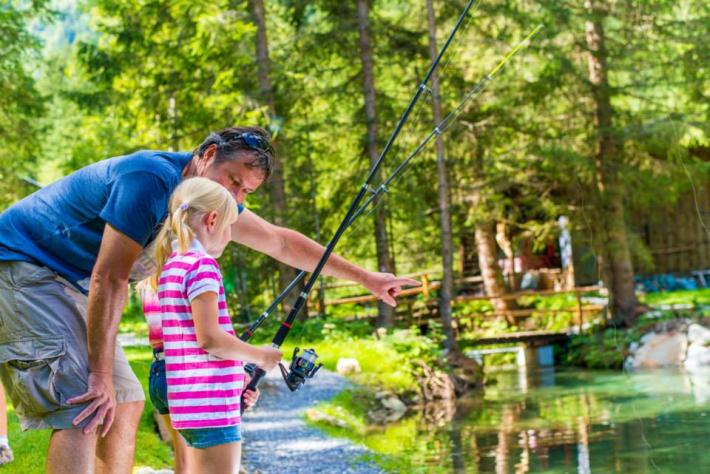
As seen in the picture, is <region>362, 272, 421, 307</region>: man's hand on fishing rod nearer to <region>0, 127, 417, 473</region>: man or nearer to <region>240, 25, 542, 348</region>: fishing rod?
<region>240, 25, 542, 348</region>: fishing rod

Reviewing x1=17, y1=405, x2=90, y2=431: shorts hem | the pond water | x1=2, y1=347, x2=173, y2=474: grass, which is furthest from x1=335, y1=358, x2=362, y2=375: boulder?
x1=17, y1=405, x2=90, y2=431: shorts hem

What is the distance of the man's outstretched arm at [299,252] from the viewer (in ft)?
12.3

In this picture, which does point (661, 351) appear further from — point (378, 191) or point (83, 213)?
point (83, 213)

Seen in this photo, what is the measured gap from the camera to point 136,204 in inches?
115

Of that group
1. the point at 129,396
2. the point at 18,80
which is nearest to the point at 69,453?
the point at 129,396

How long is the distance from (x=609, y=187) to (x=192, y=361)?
52.7ft

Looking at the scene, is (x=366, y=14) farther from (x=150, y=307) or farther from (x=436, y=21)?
(x=150, y=307)

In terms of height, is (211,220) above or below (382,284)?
above

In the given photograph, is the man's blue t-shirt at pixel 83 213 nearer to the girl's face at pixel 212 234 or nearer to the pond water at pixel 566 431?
the girl's face at pixel 212 234

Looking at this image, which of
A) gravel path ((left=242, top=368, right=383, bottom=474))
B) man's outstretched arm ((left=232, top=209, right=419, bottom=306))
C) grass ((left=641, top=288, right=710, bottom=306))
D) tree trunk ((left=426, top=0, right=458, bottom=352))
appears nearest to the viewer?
man's outstretched arm ((left=232, top=209, right=419, bottom=306))

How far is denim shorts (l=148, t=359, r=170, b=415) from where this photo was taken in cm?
356

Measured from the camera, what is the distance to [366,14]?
1694cm

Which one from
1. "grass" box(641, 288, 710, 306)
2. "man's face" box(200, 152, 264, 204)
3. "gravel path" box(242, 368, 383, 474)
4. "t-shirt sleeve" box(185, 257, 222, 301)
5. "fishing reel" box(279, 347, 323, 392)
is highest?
"grass" box(641, 288, 710, 306)

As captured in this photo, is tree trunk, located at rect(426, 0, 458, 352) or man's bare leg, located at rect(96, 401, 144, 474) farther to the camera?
tree trunk, located at rect(426, 0, 458, 352)
